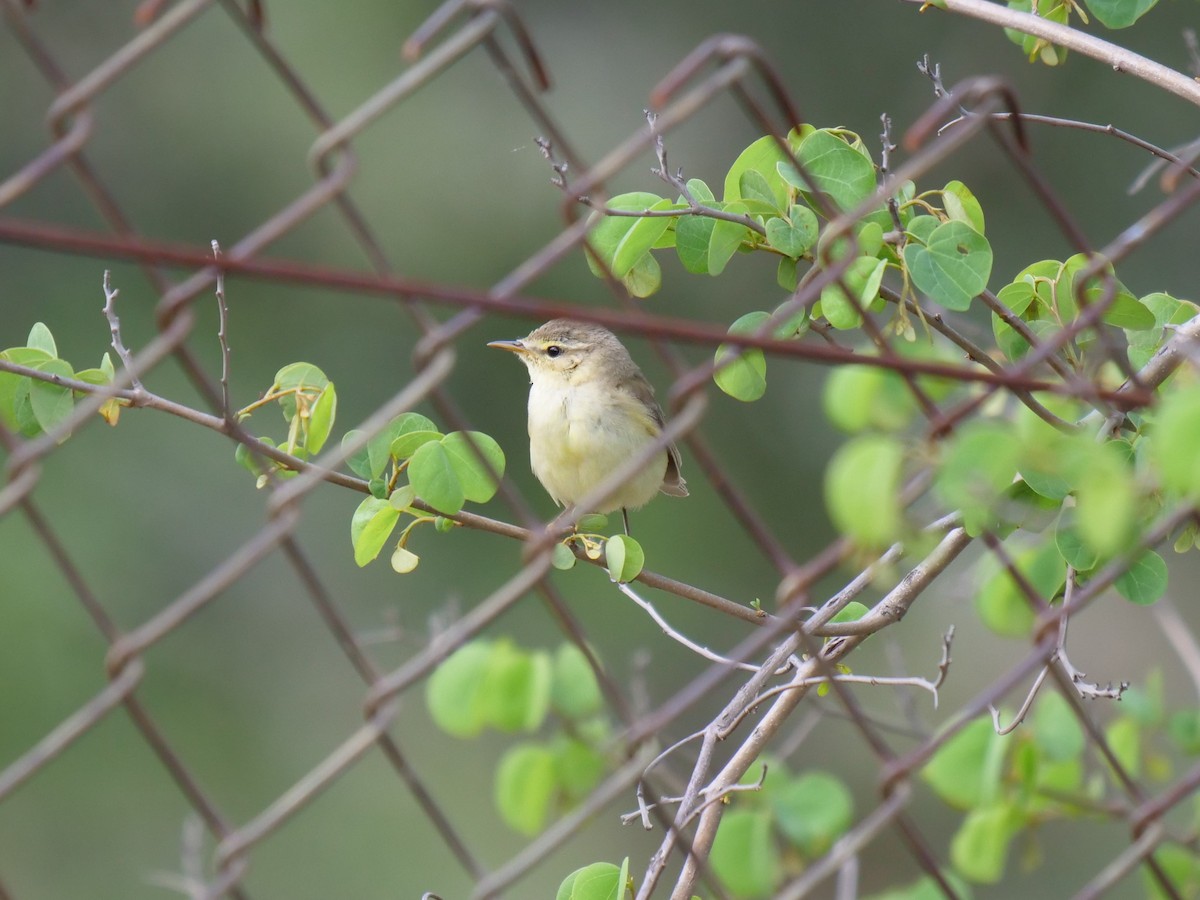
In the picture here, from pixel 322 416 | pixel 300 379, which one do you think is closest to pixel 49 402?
pixel 300 379

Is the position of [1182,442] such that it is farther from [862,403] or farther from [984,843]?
[984,843]

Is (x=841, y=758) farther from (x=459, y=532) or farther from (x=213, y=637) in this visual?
(x=213, y=637)

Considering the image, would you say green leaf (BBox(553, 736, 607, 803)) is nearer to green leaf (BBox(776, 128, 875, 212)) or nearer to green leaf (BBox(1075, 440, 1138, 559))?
green leaf (BBox(1075, 440, 1138, 559))

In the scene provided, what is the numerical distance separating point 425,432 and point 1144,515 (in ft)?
3.47

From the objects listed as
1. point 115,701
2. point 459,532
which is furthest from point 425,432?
point 459,532

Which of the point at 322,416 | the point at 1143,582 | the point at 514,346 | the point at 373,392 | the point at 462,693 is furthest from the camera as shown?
the point at 373,392

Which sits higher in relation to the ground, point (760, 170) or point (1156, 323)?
point (760, 170)

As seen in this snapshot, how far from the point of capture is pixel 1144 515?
75.6 inches

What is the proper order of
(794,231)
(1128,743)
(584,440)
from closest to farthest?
1. (794,231)
2. (1128,743)
3. (584,440)

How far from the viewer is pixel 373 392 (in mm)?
9938

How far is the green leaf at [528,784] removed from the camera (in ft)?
4.32

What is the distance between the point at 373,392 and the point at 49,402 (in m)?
7.95

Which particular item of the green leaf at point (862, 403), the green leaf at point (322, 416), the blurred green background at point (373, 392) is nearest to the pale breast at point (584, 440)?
the green leaf at point (322, 416)

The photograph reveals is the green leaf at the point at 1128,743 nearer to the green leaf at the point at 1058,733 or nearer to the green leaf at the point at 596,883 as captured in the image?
the green leaf at the point at 1058,733
